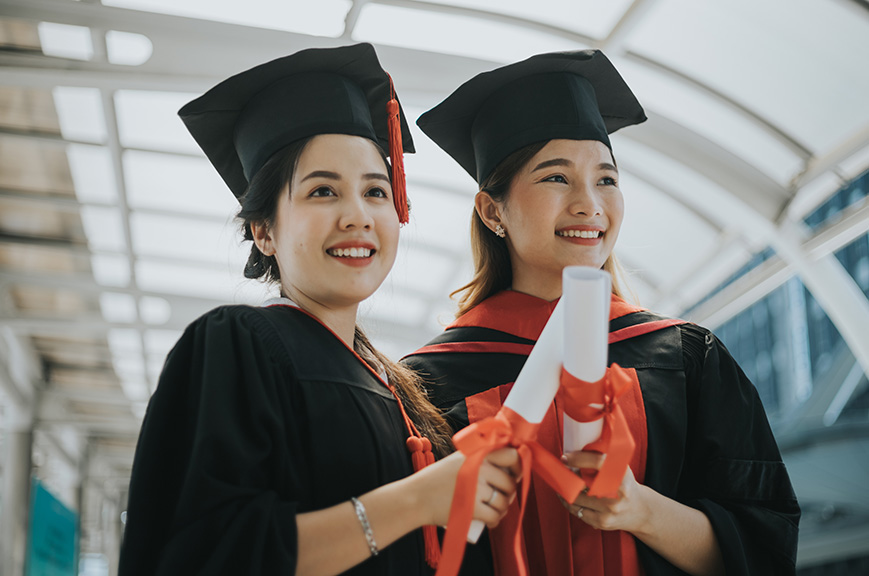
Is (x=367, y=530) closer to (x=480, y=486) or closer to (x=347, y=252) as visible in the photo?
(x=480, y=486)

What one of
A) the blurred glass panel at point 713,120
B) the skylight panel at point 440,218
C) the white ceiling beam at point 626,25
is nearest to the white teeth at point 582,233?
the white ceiling beam at point 626,25

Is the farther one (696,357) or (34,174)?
(34,174)

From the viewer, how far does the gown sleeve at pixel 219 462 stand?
4.94 feet

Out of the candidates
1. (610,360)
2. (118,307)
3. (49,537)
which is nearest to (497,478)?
(610,360)

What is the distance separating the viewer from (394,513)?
1573 mm

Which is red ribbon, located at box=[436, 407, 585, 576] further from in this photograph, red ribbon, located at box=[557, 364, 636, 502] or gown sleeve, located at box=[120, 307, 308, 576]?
gown sleeve, located at box=[120, 307, 308, 576]

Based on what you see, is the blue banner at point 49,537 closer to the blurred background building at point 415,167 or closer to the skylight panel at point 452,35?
the blurred background building at point 415,167

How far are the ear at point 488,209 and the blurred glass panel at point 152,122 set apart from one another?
479 centimetres

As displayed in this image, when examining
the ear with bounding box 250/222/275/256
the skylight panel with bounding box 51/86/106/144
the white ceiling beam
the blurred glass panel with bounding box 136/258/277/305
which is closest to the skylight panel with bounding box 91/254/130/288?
the blurred glass panel with bounding box 136/258/277/305

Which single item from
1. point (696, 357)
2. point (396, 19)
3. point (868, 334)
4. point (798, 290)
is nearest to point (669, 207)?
point (868, 334)

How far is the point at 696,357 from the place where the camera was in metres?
2.14

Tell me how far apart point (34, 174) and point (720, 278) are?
21.8 feet

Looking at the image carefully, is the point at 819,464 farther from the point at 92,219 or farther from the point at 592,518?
the point at 592,518

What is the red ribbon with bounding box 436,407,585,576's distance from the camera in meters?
1.50
